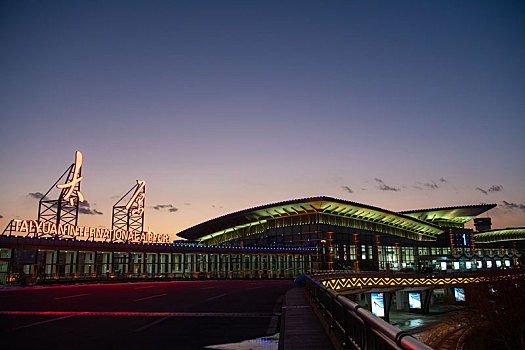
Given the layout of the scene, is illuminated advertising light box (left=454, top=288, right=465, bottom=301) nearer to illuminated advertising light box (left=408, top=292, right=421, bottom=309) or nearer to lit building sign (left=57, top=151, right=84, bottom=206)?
illuminated advertising light box (left=408, top=292, right=421, bottom=309)

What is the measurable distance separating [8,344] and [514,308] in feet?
147

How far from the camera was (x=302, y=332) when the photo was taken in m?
9.43

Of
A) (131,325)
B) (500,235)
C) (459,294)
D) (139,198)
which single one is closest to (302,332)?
(131,325)

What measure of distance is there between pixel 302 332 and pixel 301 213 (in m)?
56.5

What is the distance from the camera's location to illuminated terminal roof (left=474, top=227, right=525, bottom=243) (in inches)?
4823

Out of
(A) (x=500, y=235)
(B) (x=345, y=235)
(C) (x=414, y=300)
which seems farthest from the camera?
(A) (x=500, y=235)

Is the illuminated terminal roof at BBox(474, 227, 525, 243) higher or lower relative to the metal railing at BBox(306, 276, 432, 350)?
higher

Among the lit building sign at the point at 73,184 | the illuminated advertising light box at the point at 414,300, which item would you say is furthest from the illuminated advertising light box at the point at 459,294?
the lit building sign at the point at 73,184

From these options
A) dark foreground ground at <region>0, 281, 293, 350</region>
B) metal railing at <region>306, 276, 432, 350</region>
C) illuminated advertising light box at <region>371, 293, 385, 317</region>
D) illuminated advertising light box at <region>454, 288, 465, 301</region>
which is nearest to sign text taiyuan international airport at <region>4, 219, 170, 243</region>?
dark foreground ground at <region>0, 281, 293, 350</region>

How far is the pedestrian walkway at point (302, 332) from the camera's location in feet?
26.0

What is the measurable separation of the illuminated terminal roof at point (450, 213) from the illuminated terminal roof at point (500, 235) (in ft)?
71.0

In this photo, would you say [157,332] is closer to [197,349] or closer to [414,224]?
[197,349]

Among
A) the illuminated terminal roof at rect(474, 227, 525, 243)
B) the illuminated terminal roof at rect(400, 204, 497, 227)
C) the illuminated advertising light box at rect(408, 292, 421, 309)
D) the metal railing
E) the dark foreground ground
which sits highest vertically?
the illuminated terminal roof at rect(400, 204, 497, 227)

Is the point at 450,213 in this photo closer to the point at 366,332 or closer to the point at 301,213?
the point at 301,213
